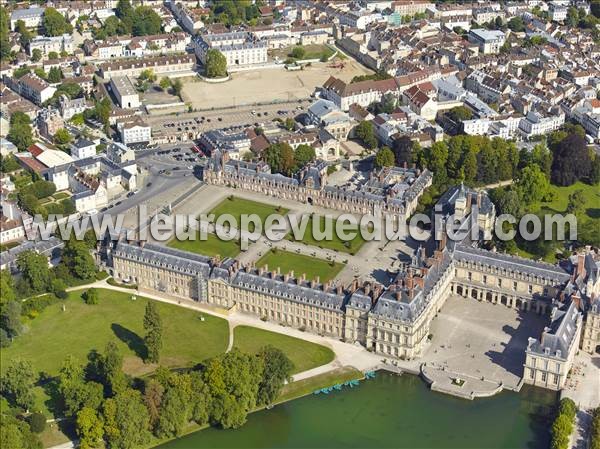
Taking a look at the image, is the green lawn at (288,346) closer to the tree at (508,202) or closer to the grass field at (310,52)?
the tree at (508,202)

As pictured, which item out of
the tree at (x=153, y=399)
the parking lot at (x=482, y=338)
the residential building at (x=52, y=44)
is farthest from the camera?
the residential building at (x=52, y=44)

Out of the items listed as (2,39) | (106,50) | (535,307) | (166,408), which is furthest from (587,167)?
(2,39)

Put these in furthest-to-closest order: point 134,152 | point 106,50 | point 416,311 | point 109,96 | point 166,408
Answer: point 106,50, point 109,96, point 134,152, point 416,311, point 166,408

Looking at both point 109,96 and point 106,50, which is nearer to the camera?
point 109,96

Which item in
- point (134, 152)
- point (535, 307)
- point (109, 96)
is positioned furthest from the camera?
point (109, 96)

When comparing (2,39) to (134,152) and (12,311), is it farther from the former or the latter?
(12,311)

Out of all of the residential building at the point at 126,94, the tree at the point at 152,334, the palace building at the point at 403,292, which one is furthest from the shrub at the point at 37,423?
the residential building at the point at 126,94

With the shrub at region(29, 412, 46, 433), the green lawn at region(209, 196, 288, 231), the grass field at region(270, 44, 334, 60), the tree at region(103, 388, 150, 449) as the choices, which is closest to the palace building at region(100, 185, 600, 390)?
the green lawn at region(209, 196, 288, 231)

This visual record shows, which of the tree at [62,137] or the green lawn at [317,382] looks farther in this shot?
the tree at [62,137]
